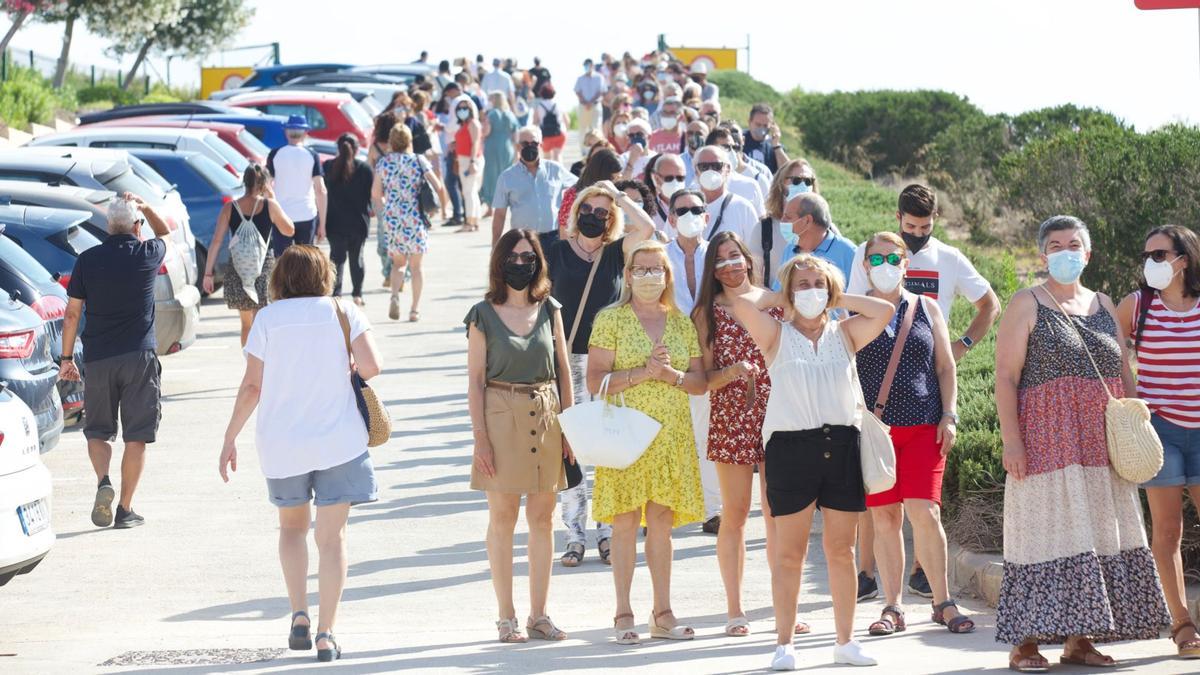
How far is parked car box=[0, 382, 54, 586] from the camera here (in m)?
8.07

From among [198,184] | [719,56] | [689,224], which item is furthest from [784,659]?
[719,56]

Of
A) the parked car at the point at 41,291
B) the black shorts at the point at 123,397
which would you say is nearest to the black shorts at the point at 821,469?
the black shorts at the point at 123,397

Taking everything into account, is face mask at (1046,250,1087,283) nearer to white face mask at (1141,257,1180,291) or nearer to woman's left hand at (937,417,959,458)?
white face mask at (1141,257,1180,291)

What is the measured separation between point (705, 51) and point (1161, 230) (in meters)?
50.8

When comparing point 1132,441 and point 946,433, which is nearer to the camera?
point 1132,441

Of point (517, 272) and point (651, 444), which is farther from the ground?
point (517, 272)

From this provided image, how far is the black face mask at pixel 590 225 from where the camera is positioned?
9.42m

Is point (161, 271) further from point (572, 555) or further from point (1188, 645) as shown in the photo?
point (1188, 645)

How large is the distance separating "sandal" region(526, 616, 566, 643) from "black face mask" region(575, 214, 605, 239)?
2.03 m

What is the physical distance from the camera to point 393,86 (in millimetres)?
38000

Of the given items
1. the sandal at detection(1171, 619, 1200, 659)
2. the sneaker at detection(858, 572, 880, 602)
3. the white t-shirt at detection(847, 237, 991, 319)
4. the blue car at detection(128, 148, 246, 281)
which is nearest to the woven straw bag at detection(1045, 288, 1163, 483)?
the sandal at detection(1171, 619, 1200, 659)

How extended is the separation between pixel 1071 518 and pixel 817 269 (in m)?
1.43

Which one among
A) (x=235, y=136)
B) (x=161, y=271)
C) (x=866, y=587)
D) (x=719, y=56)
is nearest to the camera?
(x=866, y=587)

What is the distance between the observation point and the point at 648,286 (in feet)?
27.6
